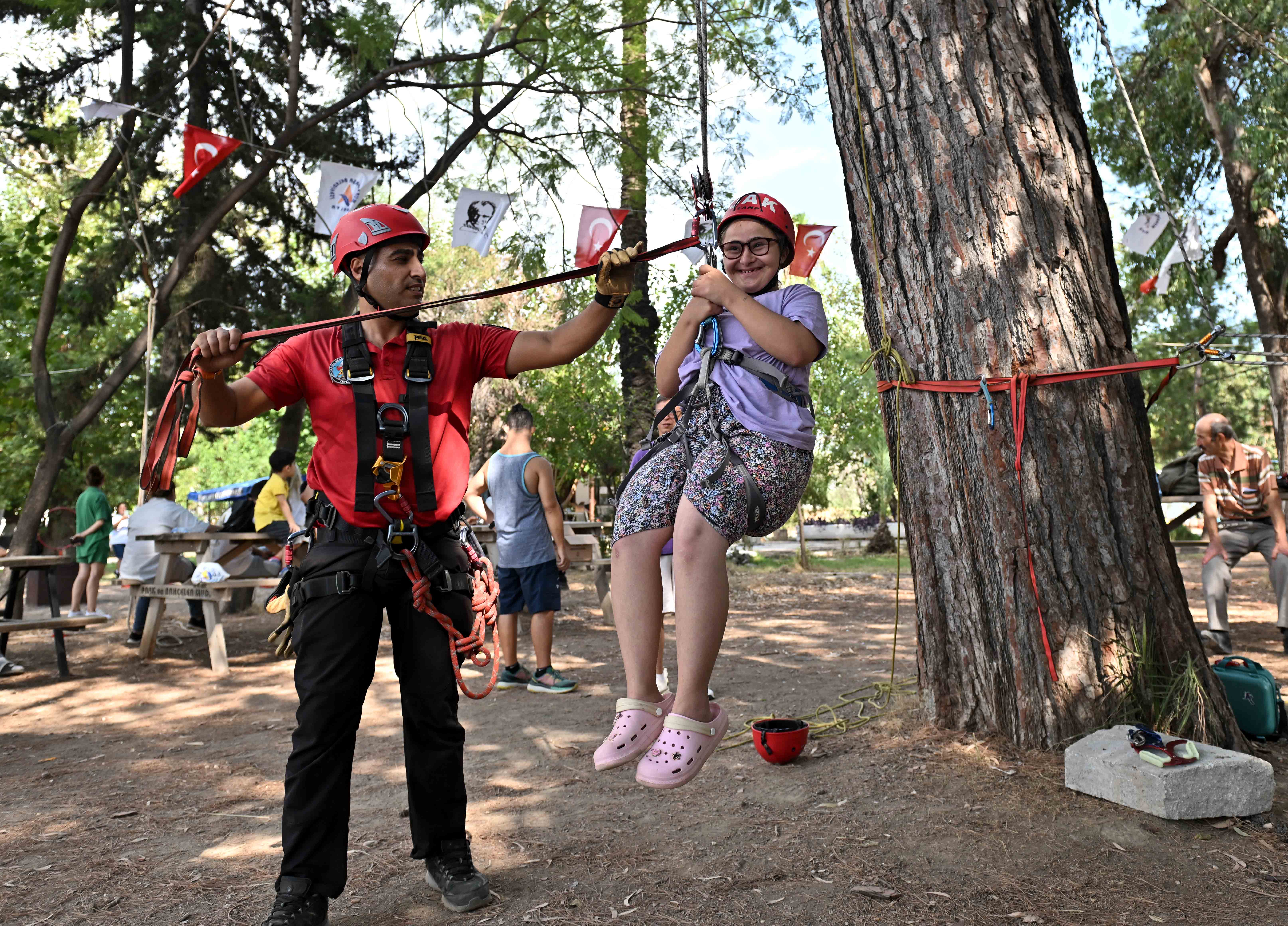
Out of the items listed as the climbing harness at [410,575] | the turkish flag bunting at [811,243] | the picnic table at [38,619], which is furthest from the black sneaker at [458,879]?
the picnic table at [38,619]

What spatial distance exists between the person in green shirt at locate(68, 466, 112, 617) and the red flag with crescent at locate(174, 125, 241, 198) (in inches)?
139

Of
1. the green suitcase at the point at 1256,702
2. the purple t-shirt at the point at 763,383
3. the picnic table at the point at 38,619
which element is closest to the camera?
the purple t-shirt at the point at 763,383

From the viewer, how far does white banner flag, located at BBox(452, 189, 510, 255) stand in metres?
10.4

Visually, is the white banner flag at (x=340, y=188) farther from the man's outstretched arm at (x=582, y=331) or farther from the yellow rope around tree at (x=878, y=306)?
the man's outstretched arm at (x=582, y=331)

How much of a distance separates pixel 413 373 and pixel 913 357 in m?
2.46

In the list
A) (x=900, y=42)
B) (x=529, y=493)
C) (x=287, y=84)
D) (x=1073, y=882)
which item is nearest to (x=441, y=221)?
(x=287, y=84)

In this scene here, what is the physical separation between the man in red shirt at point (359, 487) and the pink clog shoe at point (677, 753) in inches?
33.5

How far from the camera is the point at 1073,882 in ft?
11.3

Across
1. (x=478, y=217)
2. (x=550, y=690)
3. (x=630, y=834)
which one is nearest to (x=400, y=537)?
(x=630, y=834)

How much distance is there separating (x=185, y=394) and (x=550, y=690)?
14.5 feet

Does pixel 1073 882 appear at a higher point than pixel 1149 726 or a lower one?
lower

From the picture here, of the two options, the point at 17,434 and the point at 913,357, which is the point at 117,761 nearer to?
the point at 913,357

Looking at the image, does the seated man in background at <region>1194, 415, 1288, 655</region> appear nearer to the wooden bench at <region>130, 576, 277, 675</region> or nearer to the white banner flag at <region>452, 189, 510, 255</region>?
the white banner flag at <region>452, 189, 510, 255</region>

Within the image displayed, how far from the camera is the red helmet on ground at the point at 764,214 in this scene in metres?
3.11
